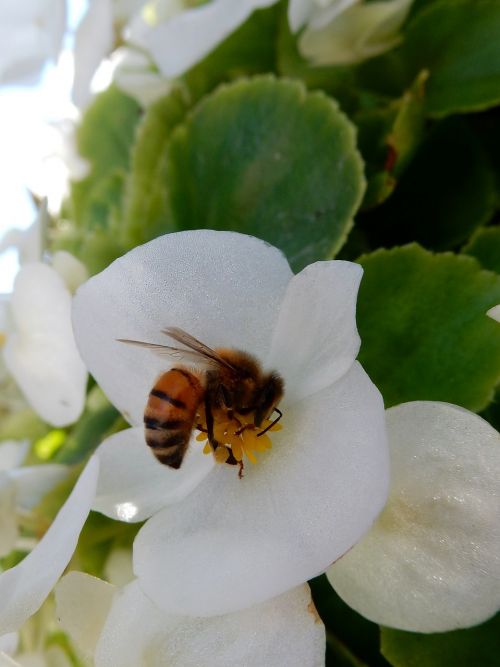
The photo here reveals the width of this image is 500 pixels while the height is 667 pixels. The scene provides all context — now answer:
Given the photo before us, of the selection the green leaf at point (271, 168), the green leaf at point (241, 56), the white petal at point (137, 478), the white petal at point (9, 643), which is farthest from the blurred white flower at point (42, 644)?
the green leaf at point (241, 56)

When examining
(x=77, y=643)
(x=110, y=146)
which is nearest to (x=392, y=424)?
(x=77, y=643)

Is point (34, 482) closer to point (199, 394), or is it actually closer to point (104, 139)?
point (199, 394)

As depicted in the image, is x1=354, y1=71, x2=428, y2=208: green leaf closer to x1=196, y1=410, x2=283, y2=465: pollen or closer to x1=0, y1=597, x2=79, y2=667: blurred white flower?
x1=196, y1=410, x2=283, y2=465: pollen

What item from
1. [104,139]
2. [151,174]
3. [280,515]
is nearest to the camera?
[280,515]

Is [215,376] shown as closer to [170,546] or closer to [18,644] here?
[170,546]

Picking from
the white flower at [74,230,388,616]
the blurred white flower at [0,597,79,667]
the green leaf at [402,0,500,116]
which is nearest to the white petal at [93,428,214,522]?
the white flower at [74,230,388,616]

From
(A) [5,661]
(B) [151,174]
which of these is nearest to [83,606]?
(A) [5,661]
